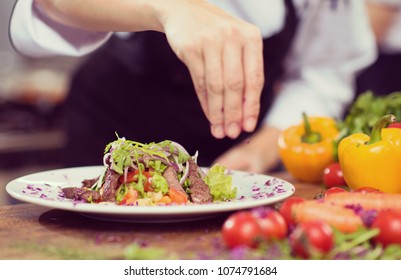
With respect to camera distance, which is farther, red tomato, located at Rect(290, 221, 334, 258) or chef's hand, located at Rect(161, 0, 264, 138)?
chef's hand, located at Rect(161, 0, 264, 138)

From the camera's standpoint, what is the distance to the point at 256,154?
6.54 ft

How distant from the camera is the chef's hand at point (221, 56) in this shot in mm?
1153

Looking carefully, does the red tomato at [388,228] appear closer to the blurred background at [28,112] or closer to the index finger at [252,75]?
the index finger at [252,75]

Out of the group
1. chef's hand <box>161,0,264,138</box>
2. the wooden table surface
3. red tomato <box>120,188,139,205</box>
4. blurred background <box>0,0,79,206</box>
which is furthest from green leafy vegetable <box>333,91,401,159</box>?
blurred background <box>0,0,79,206</box>

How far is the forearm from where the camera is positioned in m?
1.28

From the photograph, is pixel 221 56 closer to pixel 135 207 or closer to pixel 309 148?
pixel 135 207

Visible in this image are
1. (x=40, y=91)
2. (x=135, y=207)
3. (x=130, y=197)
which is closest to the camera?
(x=135, y=207)

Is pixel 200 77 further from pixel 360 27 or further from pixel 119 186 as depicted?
pixel 360 27

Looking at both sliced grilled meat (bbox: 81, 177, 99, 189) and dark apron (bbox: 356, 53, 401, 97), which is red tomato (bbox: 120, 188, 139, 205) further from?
dark apron (bbox: 356, 53, 401, 97)

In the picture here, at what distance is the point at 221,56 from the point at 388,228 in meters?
0.43

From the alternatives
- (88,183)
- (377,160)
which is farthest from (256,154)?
(88,183)

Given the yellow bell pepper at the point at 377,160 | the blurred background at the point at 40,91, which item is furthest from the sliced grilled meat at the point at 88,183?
the blurred background at the point at 40,91

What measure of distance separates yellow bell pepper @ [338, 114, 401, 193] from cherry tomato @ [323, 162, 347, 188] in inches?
5.0

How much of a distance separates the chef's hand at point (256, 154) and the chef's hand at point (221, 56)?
27.8 inches
